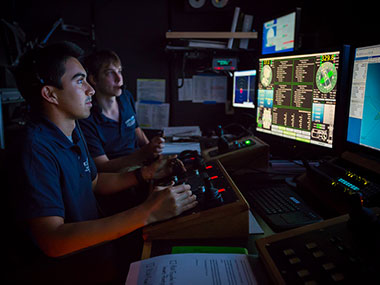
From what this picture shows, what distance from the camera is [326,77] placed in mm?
1012

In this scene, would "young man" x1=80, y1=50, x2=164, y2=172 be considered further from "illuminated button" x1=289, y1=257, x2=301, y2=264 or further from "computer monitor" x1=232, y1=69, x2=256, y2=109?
"illuminated button" x1=289, y1=257, x2=301, y2=264

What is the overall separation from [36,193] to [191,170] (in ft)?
1.80

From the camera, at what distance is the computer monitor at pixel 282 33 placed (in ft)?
6.02

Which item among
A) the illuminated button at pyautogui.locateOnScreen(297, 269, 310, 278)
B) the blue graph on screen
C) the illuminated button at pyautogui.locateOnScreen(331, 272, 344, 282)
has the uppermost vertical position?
the blue graph on screen

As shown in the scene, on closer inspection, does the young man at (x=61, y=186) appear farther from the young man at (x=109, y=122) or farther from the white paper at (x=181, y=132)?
the white paper at (x=181, y=132)

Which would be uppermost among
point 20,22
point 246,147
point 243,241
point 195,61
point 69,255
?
point 20,22

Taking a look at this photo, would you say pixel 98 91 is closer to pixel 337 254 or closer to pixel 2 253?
pixel 2 253

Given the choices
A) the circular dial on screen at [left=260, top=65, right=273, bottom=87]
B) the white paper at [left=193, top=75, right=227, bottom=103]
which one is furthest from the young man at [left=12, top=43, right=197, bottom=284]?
the white paper at [left=193, top=75, right=227, bottom=103]

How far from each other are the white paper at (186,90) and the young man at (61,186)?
134 centimetres

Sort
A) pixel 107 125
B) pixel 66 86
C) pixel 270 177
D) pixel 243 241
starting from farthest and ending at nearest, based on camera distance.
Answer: pixel 107 125
pixel 270 177
pixel 66 86
pixel 243 241

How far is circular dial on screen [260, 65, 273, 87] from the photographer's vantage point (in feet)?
4.33

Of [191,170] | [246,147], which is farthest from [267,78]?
[191,170]

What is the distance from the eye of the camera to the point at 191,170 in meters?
1.10

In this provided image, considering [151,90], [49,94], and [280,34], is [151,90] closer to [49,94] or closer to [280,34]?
[280,34]
